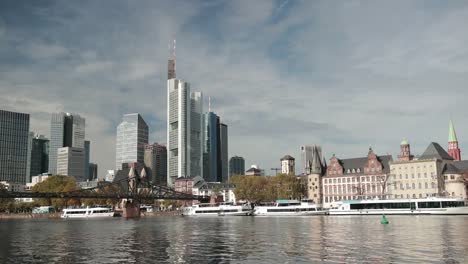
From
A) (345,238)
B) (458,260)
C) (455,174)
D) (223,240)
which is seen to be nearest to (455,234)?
(345,238)

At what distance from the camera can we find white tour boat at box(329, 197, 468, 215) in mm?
130750

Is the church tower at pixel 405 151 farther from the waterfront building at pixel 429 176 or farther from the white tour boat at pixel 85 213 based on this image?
the white tour boat at pixel 85 213

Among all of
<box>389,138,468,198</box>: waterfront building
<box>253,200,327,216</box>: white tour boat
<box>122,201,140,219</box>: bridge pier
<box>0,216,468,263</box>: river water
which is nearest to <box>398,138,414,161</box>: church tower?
<box>389,138,468,198</box>: waterfront building

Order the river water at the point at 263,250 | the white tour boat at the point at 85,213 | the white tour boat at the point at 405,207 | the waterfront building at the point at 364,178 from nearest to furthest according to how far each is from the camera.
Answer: the river water at the point at 263,250 → the white tour boat at the point at 405,207 → the waterfront building at the point at 364,178 → the white tour boat at the point at 85,213

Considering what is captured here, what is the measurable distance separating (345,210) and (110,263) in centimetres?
11119

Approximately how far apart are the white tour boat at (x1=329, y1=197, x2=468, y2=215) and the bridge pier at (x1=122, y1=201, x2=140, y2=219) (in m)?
81.7

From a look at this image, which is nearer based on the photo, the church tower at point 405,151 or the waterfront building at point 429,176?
the waterfront building at point 429,176

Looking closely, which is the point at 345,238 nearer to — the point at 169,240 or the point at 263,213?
the point at 169,240

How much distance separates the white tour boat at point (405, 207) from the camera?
429ft

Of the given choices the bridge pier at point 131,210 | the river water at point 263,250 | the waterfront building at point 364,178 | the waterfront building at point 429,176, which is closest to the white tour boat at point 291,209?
the waterfront building at point 364,178

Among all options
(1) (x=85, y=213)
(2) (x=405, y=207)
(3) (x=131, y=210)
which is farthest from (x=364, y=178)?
(1) (x=85, y=213)

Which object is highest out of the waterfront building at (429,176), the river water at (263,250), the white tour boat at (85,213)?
the waterfront building at (429,176)

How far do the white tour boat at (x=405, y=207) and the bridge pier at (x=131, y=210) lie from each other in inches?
3218

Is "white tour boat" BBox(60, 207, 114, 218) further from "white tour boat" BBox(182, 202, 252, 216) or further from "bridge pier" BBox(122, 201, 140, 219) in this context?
"white tour boat" BBox(182, 202, 252, 216)
